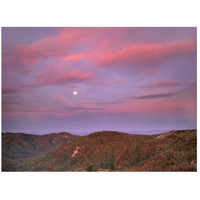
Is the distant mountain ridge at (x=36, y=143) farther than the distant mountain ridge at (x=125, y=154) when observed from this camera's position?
Yes

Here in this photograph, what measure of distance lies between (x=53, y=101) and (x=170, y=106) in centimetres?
642

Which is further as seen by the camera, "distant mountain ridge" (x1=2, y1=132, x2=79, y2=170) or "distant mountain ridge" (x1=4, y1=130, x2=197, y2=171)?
"distant mountain ridge" (x1=2, y1=132, x2=79, y2=170)

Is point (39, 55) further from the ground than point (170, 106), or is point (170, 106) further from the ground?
point (39, 55)

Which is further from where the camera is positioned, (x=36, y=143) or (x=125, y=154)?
(x=36, y=143)

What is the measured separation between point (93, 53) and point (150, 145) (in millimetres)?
6017

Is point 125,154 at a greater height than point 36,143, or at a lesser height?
greater
